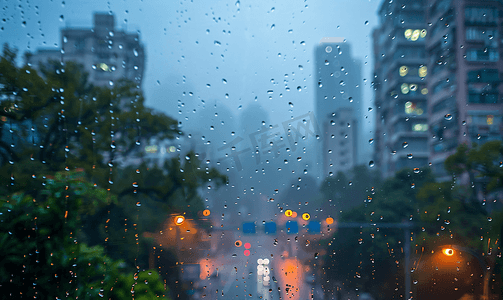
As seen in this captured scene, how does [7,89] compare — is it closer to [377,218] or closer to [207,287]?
[207,287]

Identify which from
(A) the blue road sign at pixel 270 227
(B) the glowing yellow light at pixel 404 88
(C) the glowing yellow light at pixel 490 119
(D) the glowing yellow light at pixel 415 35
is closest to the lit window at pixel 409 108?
(B) the glowing yellow light at pixel 404 88

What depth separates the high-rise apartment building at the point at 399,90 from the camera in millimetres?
2670

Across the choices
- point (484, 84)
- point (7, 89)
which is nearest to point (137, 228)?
point (7, 89)

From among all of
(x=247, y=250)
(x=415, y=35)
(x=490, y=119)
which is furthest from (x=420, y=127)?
(x=247, y=250)

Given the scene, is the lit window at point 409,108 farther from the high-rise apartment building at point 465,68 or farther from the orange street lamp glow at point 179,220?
the orange street lamp glow at point 179,220

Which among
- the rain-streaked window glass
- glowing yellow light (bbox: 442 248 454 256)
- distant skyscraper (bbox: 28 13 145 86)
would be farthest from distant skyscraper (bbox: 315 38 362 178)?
distant skyscraper (bbox: 28 13 145 86)

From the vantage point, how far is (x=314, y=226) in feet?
8.57

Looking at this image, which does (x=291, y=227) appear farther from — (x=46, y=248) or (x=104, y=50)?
(x=104, y=50)

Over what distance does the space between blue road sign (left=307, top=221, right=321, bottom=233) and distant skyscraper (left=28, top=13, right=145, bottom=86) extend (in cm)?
273

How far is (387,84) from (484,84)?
1.31m

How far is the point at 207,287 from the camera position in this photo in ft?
8.18

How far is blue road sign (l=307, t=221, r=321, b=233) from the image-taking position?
2.60 meters

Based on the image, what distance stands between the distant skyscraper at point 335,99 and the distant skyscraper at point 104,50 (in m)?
2.16

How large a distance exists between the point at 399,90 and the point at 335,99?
3.13ft
